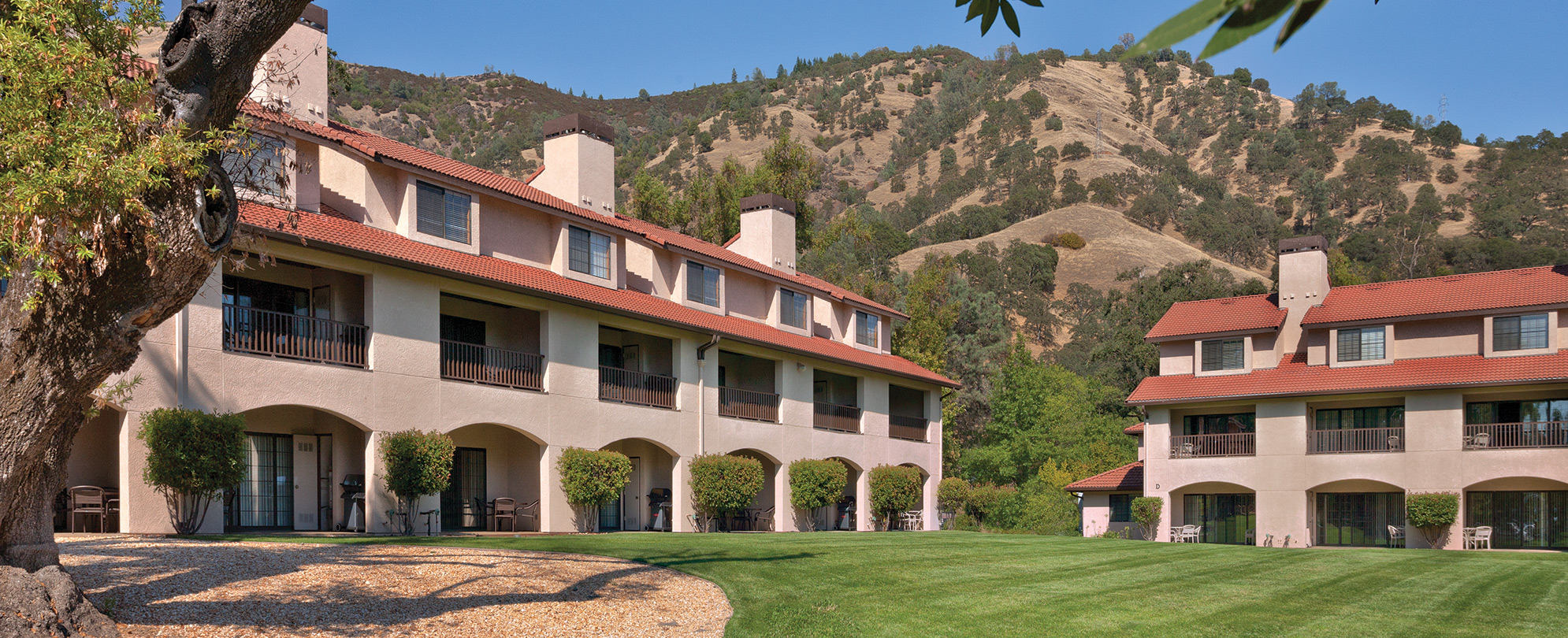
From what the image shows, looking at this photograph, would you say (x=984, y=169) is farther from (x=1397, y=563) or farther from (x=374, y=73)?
(x=1397, y=563)

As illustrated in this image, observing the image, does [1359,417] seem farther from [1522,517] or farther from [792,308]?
[792,308]

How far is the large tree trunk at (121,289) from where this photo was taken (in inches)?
329

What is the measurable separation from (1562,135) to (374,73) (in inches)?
4932

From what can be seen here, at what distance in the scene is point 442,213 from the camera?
87.5 ft

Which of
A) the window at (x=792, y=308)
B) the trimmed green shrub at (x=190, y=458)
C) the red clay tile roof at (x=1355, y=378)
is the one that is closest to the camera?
the trimmed green shrub at (x=190, y=458)

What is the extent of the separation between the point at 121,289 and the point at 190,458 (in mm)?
Result: 11640

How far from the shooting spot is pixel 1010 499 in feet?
156

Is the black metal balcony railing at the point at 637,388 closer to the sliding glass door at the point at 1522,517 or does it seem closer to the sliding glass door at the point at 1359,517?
the sliding glass door at the point at 1359,517

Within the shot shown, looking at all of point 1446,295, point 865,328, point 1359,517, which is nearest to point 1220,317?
point 1446,295

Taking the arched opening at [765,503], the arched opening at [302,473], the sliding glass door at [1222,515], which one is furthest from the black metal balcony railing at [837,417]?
the arched opening at [302,473]

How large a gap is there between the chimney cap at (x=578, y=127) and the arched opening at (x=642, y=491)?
875 cm

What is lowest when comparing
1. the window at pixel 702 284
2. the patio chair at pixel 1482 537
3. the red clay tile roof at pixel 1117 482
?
the patio chair at pixel 1482 537

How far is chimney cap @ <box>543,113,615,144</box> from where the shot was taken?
32.1 m

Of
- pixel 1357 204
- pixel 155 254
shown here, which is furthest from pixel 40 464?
pixel 1357 204
